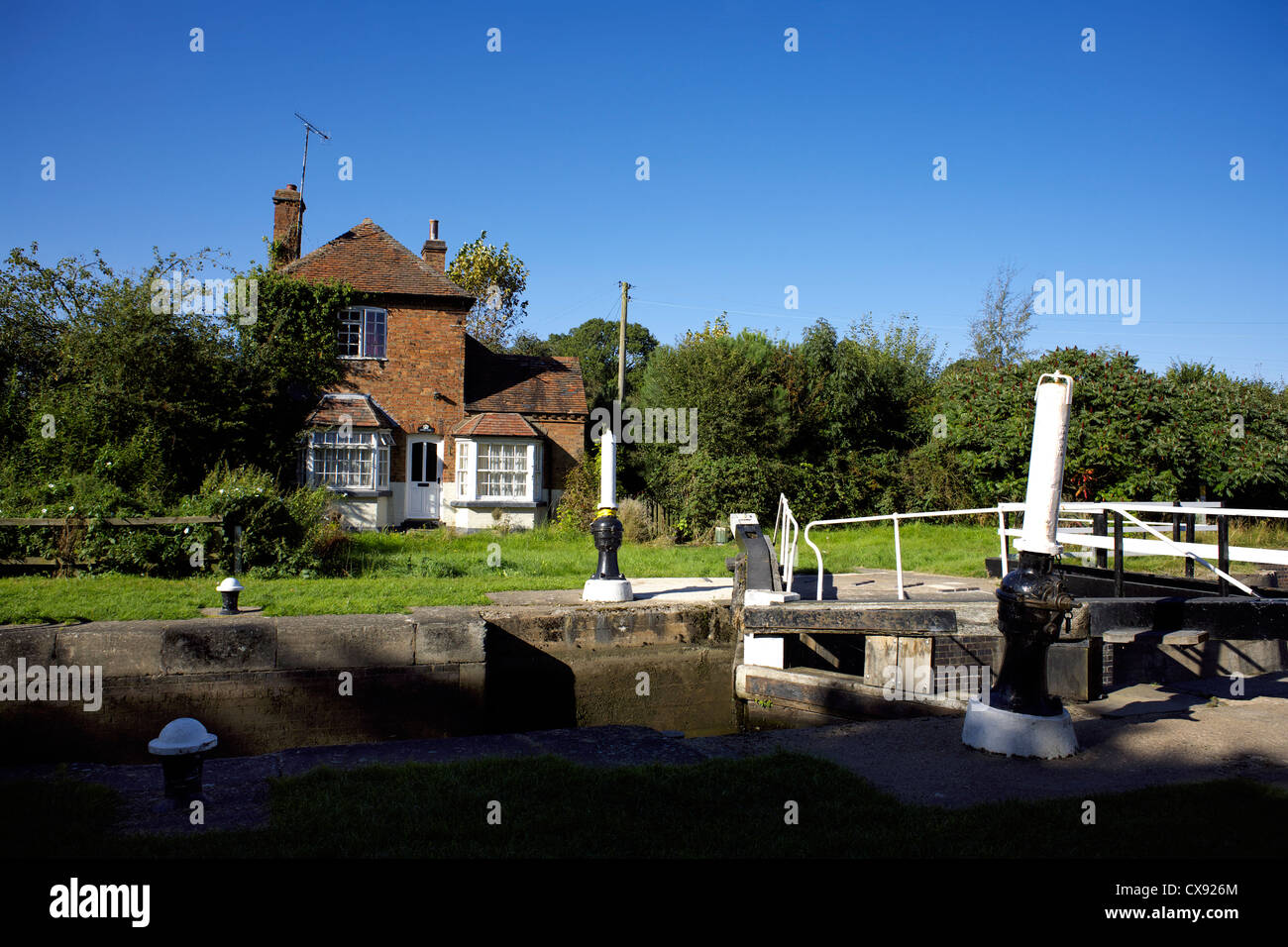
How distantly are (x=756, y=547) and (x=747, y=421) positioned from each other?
42.7 feet

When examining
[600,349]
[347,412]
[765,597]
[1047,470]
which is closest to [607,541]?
[765,597]

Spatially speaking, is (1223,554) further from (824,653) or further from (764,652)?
(824,653)

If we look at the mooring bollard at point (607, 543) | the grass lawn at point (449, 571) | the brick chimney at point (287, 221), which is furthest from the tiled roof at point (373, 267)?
the mooring bollard at point (607, 543)

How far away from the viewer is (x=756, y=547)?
9117 mm

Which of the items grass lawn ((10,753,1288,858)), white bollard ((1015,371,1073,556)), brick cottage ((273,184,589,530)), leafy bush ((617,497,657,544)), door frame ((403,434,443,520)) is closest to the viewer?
grass lawn ((10,753,1288,858))

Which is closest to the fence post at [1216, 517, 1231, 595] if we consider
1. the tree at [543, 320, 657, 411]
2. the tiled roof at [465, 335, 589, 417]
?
the tiled roof at [465, 335, 589, 417]

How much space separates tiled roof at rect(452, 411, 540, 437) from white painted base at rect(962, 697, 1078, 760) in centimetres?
1683

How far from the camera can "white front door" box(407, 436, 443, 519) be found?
2131 cm

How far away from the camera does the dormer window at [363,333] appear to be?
830 inches

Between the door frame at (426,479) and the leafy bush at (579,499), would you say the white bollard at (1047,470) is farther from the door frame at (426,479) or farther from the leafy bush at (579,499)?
the door frame at (426,479)

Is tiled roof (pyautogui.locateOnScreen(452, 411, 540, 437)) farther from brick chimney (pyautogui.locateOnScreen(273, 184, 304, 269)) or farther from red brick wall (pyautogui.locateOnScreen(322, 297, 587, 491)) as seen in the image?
brick chimney (pyautogui.locateOnScreen(273, 184, 304, 269))
